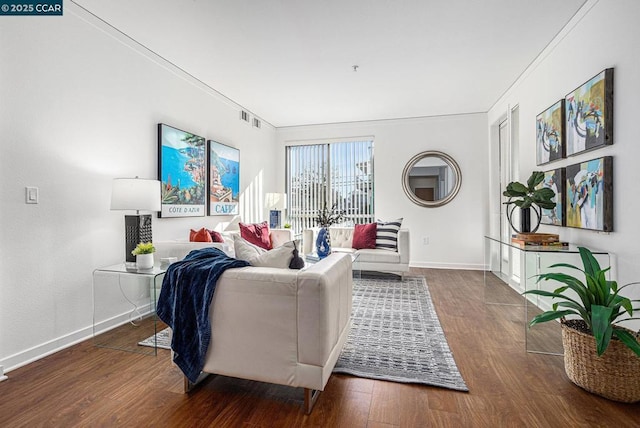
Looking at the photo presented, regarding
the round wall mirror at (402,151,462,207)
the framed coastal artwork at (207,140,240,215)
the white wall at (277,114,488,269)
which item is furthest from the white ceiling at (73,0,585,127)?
the round wall mirror at (402,151,462,207)

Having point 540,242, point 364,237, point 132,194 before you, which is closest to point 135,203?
point 132,194

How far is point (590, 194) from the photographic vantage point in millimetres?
2506

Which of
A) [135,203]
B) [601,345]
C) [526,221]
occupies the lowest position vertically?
[601,345]

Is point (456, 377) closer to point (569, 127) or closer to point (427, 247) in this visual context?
point (569, 127)

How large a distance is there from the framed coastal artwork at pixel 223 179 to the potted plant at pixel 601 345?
379 cm

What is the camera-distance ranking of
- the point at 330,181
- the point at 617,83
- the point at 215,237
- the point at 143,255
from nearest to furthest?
1. the point at 617,83
2. the point at 143,255
3. the point at 215,237
4. the point at 330,181

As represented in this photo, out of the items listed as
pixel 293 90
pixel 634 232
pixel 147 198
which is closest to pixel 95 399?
pixel 147 198

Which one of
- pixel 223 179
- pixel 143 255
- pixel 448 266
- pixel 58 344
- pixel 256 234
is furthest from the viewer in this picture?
pixel 448 266

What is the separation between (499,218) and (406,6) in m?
3.76

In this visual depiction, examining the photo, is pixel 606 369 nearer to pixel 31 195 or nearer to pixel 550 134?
pixel 550 134

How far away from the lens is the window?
247 inches

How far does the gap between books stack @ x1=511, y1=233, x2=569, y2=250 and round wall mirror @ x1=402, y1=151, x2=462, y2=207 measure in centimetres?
284

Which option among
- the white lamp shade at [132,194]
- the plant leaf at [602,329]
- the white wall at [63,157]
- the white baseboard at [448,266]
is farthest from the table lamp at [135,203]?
the white baseboard at [448,266]

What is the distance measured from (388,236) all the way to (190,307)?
11.7 feet
